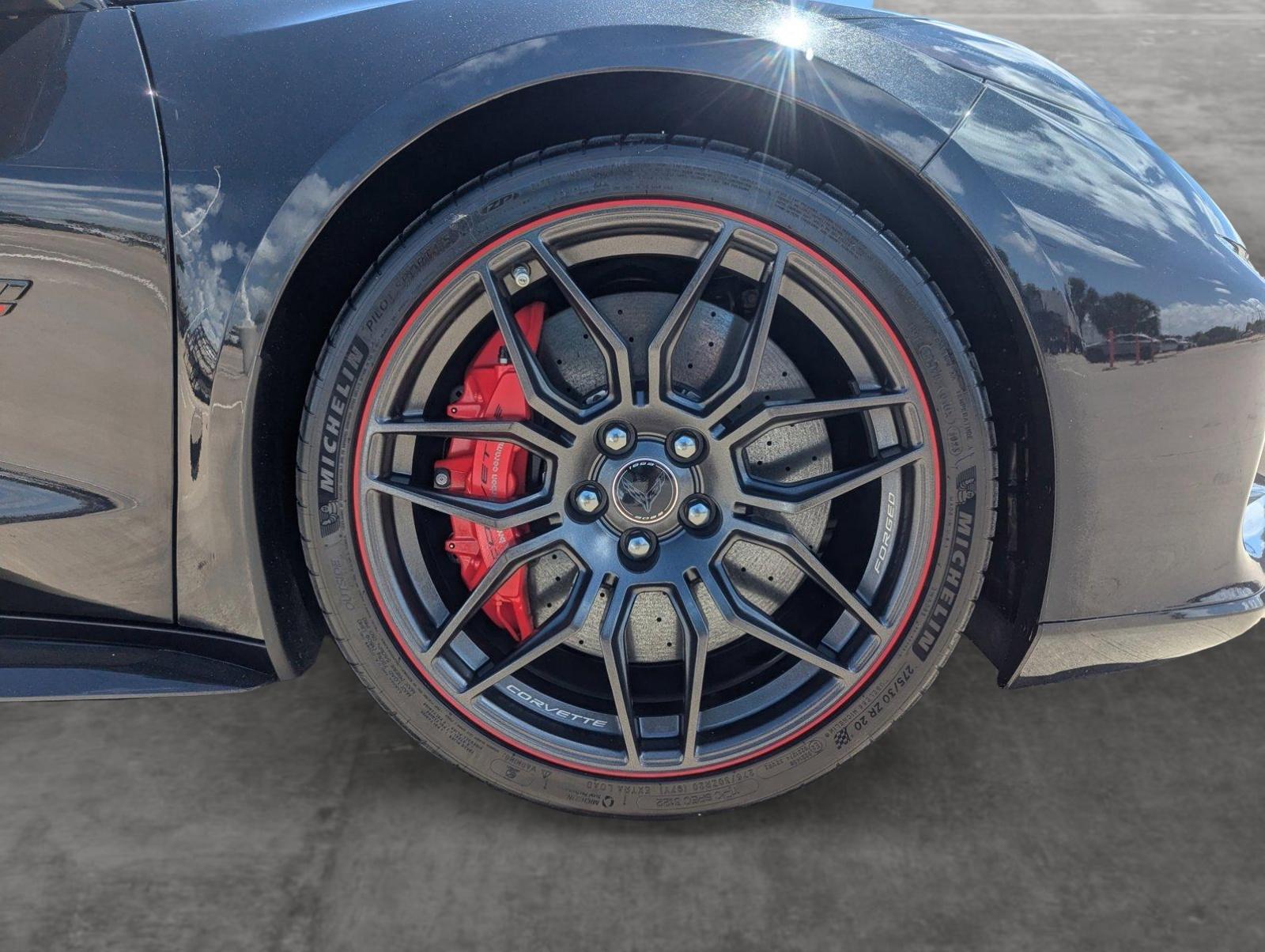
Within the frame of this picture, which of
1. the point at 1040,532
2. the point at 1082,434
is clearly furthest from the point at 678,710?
the point at 1082,434

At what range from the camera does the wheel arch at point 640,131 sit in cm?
174

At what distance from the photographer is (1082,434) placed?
69.4 inches

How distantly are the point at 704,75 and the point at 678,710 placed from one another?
3.27ft

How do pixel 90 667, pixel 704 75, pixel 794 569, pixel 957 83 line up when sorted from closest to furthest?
1. pixel 704 75
2. pixel 957 83
3. pixel 90 667
4. pixel 794 569

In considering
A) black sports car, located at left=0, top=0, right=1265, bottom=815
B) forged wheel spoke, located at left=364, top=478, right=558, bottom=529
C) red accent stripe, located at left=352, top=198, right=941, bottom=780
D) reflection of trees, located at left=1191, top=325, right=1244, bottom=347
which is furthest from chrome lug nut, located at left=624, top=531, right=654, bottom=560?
reflection of trees, located at left=1191, top=325, right=1244, bottom=347

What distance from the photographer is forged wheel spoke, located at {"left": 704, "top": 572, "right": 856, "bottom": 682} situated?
6.20 feet

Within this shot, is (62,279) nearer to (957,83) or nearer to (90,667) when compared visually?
(90,667)

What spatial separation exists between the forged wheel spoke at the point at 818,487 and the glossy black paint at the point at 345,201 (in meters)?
0.22

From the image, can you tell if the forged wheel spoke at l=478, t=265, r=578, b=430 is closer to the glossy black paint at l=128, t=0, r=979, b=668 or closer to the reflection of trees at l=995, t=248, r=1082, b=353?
the glossy black paint at l=128, t=0, r=979, b=668

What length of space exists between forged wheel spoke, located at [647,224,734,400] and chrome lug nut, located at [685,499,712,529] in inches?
6.8

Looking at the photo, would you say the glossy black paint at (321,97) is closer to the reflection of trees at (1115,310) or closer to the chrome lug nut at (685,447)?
the reflection of trees at (1115,310)

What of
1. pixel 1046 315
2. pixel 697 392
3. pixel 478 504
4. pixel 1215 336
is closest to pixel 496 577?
pixel 478 504

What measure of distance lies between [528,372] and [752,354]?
0.33 meters

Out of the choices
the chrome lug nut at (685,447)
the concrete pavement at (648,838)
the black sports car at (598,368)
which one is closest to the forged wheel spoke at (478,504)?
the black sports car at (598,368)
